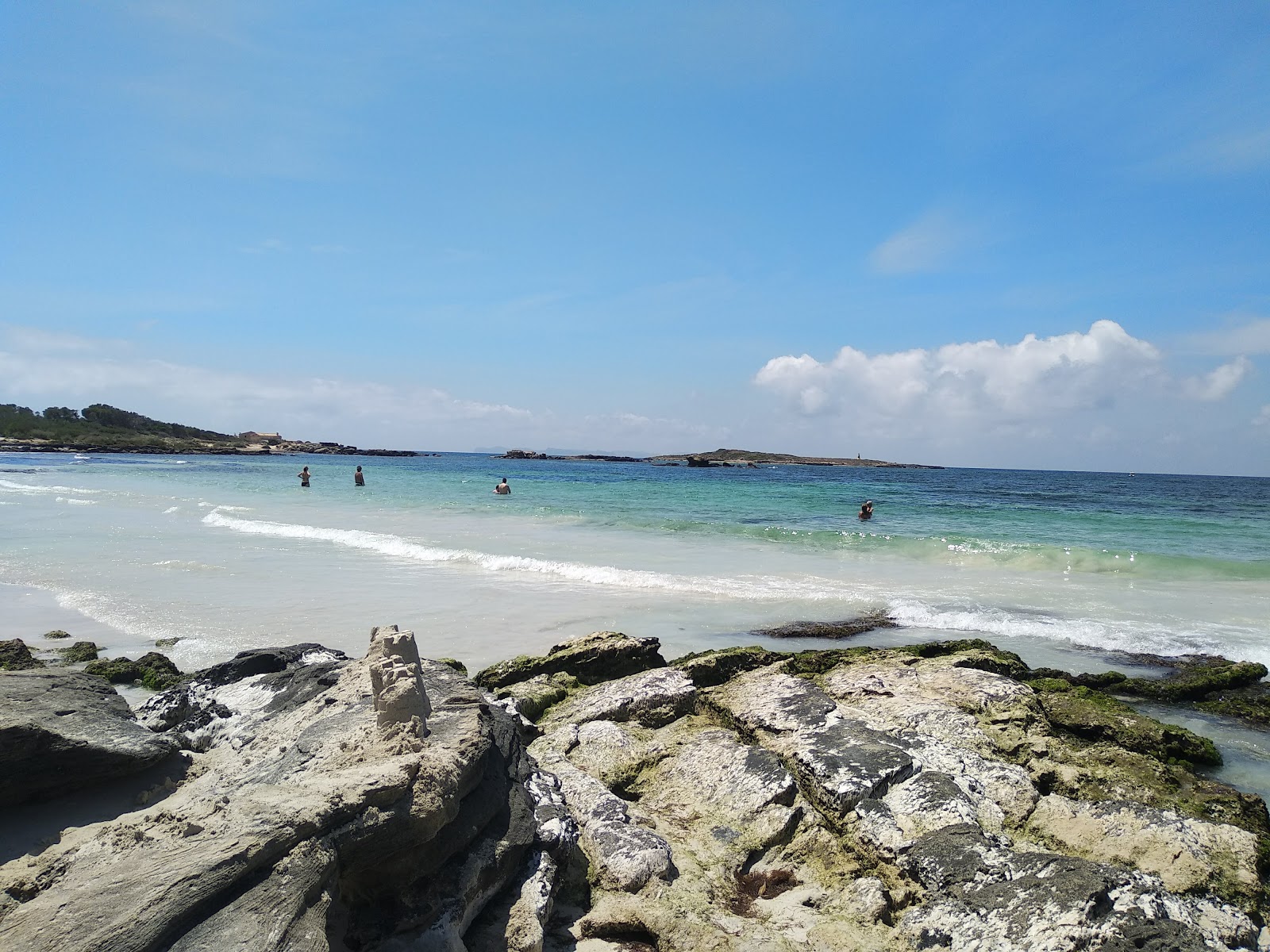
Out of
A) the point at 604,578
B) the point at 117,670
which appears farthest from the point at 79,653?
the point at 604,578

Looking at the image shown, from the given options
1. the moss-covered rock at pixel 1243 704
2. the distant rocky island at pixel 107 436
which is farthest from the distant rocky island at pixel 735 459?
the moss-covered rock at pixel 1243 704

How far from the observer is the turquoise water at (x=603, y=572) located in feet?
33.8

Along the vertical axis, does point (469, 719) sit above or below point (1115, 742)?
above

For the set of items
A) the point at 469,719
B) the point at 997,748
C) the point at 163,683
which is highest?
the point at 469,719

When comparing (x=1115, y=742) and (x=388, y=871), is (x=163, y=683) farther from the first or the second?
(x=1115, y=742)

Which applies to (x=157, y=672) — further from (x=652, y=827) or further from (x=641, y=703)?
(x=652, y=827)

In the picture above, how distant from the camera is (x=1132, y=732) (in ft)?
18.1

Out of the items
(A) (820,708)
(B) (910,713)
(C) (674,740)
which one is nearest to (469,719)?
(C) (674,740)

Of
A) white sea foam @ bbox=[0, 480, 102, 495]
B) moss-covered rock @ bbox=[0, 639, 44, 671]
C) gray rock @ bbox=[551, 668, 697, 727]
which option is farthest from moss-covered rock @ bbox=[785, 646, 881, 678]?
white sea foam @ bbox=[0, 480, 102, 495]

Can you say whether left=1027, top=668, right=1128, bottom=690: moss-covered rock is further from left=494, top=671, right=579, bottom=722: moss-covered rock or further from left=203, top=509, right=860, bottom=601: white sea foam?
left=494, top=671, right=579, bottom=722: moss-covered rock

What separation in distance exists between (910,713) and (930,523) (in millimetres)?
23020

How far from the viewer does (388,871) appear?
9.86ft

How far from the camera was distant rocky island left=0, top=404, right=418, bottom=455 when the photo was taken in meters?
92.8

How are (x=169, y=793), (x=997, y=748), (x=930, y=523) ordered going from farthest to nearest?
1. (x=930, y=523)
2. (x=997, y=748)
3. (x=169, y=793)
